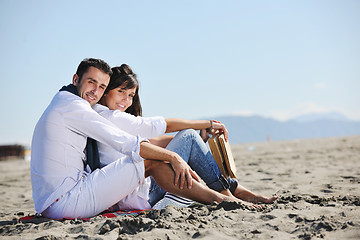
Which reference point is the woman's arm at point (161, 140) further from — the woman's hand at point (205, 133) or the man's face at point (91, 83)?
the man's face at point (91, 83)

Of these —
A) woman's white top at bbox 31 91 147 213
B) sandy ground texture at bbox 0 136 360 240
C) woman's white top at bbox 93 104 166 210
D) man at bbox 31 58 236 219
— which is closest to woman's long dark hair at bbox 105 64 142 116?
woman's white top at bbox 93 104 166 210

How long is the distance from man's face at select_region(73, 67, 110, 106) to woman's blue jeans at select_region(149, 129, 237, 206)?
2.62 feet

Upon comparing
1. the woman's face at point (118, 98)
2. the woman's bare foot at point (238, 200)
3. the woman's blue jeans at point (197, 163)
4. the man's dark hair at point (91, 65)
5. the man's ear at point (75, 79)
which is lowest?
the woman's bare foot at point (238, 200)

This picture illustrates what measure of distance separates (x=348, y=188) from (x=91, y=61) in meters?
2.94

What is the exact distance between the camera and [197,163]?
9.66ft

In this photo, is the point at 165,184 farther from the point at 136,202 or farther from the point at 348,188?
the point at 348,188

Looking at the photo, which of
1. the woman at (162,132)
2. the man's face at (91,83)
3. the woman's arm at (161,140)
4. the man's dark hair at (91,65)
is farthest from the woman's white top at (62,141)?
the woman's arm at (161,140)

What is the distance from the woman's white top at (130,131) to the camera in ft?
8.75

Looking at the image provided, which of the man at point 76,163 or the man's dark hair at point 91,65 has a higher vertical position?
the man's dark hair at point 91,65

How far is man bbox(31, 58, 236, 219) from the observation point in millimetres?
2277

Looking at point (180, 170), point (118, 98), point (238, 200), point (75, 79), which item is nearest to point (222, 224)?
point (180, 170)

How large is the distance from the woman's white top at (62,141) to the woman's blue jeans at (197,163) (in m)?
0.67

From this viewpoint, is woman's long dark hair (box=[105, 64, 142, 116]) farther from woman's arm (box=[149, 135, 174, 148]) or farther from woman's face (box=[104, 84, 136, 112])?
woman's arm (box=[149, 135, 174, 148])

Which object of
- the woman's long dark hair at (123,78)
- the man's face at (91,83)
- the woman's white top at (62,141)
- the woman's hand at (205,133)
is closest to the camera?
the woman's white top at (62,141)
